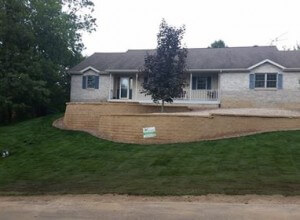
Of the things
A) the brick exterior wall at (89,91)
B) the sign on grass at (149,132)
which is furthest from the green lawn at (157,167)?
the brick exterior wall at (89,91)

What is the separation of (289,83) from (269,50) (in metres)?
4.97

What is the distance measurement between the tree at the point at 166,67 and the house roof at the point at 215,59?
3.13 meters

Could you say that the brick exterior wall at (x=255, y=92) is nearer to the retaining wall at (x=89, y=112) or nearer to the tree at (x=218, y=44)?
the retaining wall at (x=89, y=112)

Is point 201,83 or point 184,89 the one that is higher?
point 201,83

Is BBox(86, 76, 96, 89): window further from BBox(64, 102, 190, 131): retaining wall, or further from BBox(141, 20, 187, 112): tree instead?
BBox(141, 20, 187, 112): tree

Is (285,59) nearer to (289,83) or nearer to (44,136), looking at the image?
(289,83)

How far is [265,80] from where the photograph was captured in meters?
30.4

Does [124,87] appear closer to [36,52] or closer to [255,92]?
[36,52]

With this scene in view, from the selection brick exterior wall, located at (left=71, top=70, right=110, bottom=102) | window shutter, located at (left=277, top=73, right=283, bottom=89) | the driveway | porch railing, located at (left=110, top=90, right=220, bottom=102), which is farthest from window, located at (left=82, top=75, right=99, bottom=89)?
the driveway

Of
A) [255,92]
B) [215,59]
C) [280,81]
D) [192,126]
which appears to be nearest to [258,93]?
[255,92]

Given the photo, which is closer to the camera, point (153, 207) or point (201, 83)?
point (153, 207)

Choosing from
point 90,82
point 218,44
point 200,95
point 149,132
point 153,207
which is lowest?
point 153,207

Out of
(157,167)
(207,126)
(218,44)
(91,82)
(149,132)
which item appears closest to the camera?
(157,167)

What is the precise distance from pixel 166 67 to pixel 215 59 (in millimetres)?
8366
